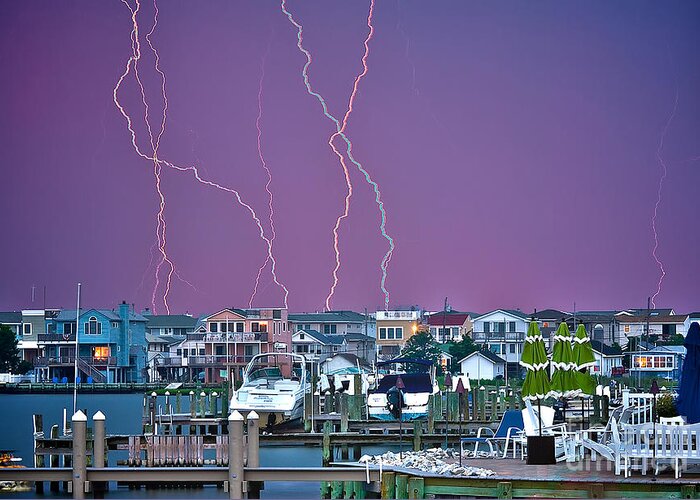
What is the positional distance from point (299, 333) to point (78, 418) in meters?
71.8

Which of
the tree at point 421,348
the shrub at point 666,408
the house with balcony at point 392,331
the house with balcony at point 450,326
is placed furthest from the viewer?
the house with balcony at point 450,326

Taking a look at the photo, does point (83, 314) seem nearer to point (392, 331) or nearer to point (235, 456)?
point (392, 331)

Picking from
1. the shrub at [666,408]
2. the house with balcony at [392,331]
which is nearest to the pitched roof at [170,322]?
the house with balcony at [392,331]

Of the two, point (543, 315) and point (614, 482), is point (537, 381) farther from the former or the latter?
point (543, 315)

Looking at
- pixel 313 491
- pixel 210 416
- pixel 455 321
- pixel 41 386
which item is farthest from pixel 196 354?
pixel 313 491

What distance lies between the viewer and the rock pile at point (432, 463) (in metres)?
16.7

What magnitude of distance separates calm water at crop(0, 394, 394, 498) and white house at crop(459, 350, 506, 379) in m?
18.1

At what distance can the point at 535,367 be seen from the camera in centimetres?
1842

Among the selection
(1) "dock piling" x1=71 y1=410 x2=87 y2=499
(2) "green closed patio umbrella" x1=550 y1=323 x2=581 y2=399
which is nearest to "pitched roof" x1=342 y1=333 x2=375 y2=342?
(2) "green closed patio umbrella" x1=550 y1=323 x2=581 y2=399

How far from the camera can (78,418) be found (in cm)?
1761

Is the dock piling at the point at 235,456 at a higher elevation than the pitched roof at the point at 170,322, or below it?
below

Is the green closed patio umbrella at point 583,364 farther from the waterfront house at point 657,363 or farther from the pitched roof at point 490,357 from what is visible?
the pitched roof at point 490,357

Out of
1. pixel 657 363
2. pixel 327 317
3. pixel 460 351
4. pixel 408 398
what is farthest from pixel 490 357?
pixel 408 398

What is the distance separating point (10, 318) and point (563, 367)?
290ft
